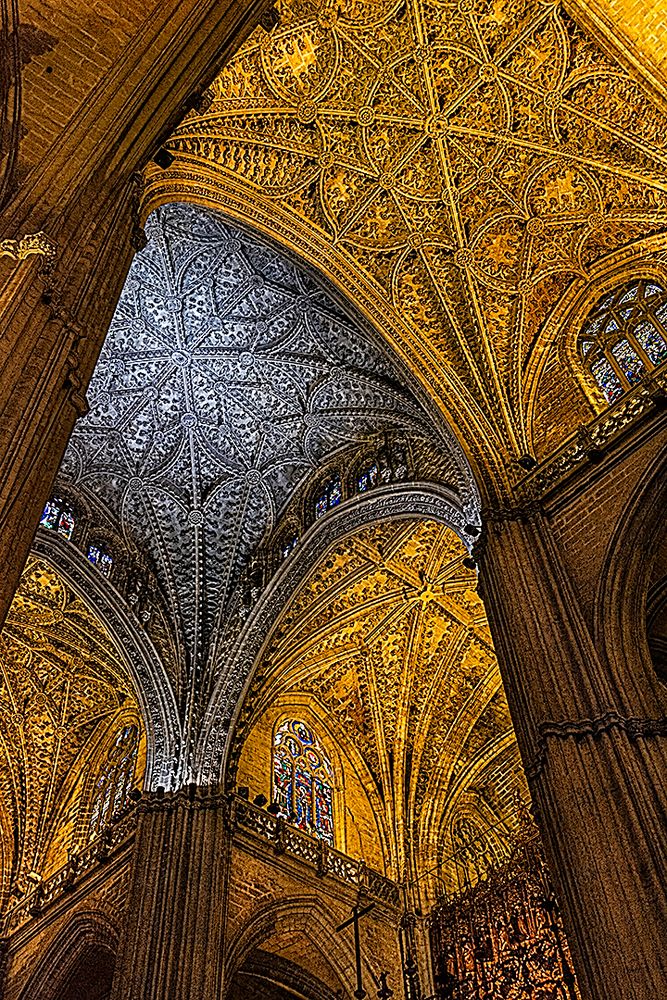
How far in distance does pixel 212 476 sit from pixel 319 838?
602cm

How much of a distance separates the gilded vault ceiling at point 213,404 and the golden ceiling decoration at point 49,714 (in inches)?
65.7

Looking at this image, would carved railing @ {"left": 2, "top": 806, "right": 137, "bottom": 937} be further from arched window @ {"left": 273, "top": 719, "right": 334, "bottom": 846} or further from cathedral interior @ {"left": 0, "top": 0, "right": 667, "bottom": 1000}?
arched window @ {"left": 273, "top": 719, "right": 334, "bottom": 846}

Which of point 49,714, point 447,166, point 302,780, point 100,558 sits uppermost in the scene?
point 447,166

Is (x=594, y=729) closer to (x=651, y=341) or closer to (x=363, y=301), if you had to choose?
(x=651, y=341)

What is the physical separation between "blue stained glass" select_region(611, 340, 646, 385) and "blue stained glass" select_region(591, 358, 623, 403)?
0.44 ft

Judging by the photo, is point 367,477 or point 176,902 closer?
point 176,902

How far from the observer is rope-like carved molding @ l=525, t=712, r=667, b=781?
25.5 feet

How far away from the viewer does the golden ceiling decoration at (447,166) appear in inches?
423

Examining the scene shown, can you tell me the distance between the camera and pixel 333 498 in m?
14.2

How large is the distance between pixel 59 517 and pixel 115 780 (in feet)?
14.8

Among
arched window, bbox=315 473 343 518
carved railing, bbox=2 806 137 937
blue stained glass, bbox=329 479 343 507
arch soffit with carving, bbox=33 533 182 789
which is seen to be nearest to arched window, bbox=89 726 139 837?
carved railing, bbox=2 806 137 937

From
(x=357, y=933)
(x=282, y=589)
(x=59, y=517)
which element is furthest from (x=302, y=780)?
(x=59, y=517)

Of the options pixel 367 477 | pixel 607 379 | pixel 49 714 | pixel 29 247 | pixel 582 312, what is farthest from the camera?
pixel 49 714

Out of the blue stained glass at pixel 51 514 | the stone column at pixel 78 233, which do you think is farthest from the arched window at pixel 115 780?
the stone column at pixel 78 233
